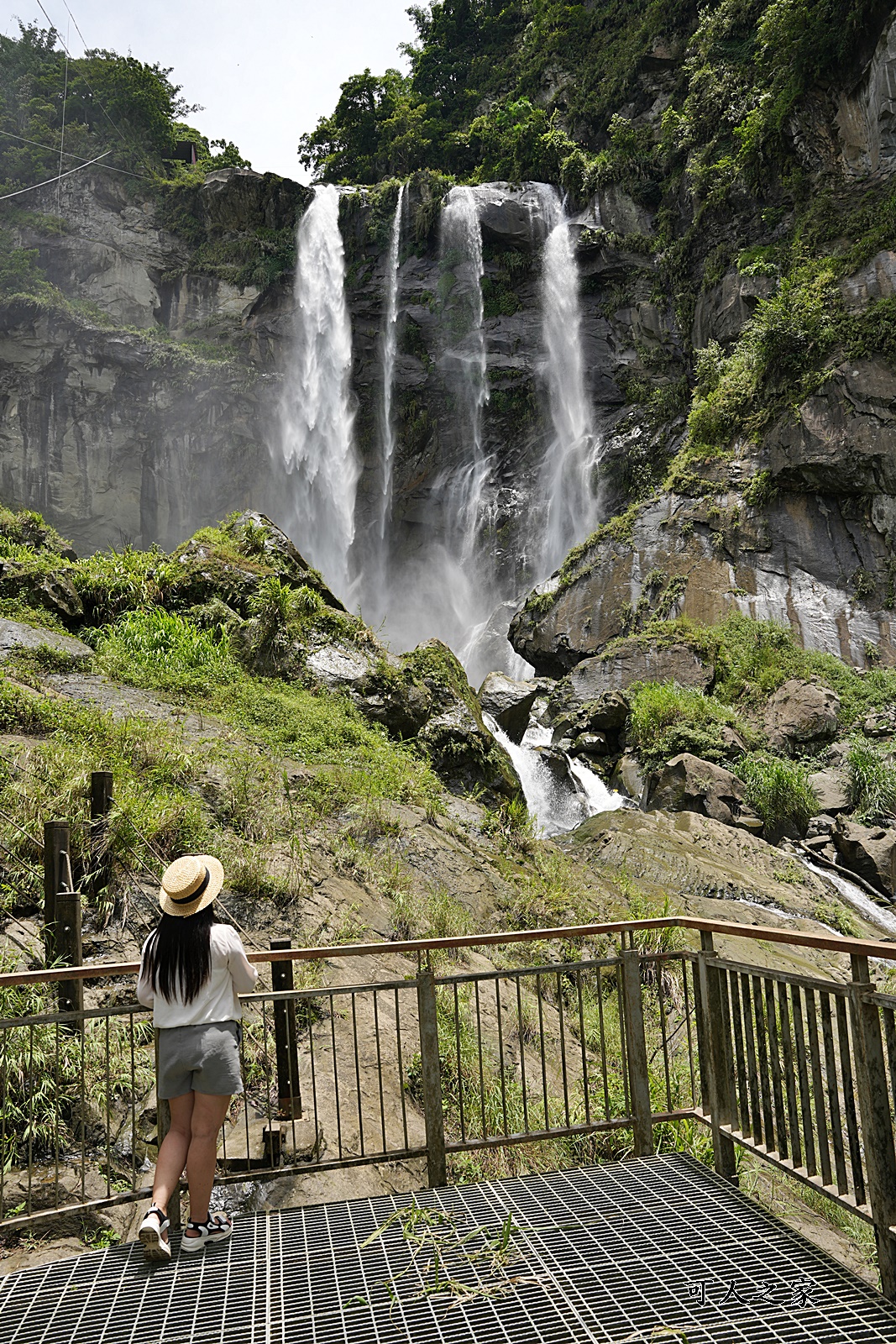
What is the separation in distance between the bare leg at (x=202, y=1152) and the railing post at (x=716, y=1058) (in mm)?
2467

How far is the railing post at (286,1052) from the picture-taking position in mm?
4926

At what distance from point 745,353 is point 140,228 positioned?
25.7m

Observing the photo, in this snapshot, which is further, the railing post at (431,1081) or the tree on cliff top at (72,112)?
the tree on cliff top at (72,112)

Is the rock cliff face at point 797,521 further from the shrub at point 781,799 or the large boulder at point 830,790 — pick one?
the shrub at point 781,799

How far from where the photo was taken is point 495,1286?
10.9 feet

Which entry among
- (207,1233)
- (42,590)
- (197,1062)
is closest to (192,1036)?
(197,1062)

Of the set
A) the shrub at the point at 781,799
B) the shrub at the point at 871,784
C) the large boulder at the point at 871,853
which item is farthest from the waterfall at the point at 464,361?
the large boulder at the point at 871,853

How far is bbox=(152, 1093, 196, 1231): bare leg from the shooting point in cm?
368

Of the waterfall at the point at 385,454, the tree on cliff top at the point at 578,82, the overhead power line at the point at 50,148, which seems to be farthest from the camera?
the overhead power line at the point at 50,148

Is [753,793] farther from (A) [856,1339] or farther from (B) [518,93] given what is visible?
(B) [518,93]

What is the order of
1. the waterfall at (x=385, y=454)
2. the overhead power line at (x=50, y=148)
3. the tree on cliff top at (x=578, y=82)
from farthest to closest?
the overhead power line at (x=50, y=148), the waterfall at (x=385, y=454), the tree on cliff top at (x=578, y=82)

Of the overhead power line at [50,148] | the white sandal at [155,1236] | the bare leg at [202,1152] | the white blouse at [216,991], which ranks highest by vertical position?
the overhead power line at [50,148]

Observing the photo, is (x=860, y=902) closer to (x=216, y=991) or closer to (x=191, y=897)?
(x=216, y=991)

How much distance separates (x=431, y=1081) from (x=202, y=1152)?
115cm
